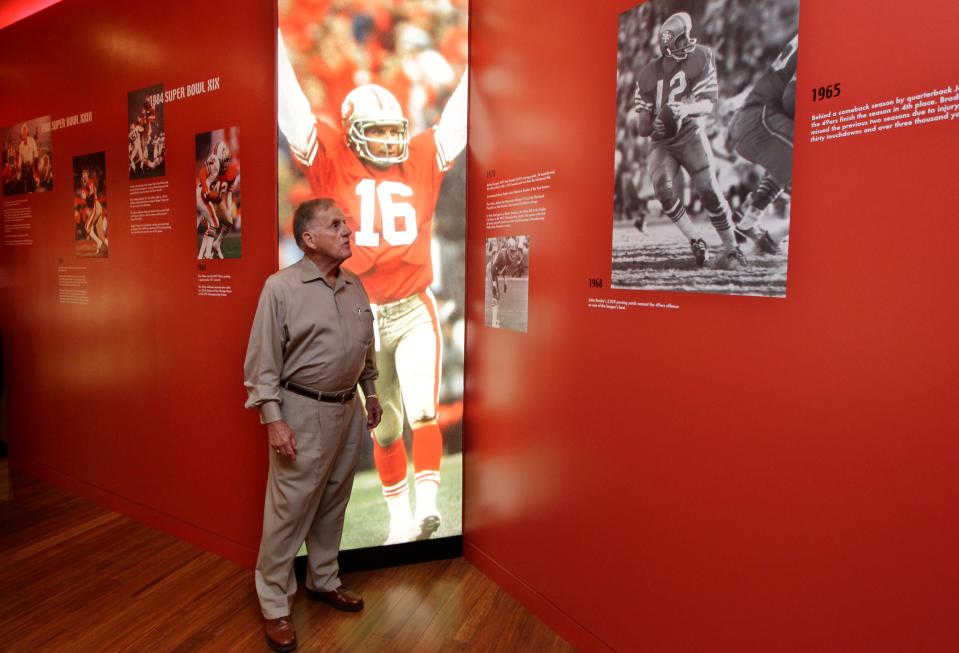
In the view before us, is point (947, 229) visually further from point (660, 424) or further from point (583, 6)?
point (583, 6)

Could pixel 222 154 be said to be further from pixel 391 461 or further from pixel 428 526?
pixel 428 526

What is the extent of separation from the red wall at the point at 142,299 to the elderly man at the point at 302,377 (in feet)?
1.78

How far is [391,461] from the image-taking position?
10.5 ft

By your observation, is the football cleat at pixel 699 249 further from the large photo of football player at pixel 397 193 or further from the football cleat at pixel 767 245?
the large photo of football player at pixel 397 193

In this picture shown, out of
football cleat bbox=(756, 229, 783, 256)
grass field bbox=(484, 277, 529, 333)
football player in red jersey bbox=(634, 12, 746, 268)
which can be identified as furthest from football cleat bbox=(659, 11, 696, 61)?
grass field bbox=(484, 277, 529, 333)

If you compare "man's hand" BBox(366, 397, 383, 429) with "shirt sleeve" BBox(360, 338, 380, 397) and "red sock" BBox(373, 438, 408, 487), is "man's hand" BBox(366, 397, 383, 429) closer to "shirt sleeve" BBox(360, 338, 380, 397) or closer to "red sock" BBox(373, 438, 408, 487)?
"shirt sleeve" BBox(360, 338, 380, 397)

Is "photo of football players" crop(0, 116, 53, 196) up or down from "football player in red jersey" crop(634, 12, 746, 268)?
up

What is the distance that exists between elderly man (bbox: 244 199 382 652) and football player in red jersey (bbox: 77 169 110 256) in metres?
2.15

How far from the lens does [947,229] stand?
1473 mm

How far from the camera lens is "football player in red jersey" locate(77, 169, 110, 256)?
13.1 feet

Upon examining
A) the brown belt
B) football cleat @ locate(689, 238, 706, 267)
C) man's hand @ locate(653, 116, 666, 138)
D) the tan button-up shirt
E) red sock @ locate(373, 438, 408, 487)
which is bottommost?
red sock @ locate(373, 438, 408, 487)

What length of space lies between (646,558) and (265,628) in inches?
66.1

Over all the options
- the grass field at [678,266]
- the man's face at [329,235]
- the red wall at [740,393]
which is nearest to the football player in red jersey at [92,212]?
the man's face at [329,235]

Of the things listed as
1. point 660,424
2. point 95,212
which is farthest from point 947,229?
point 95,212
